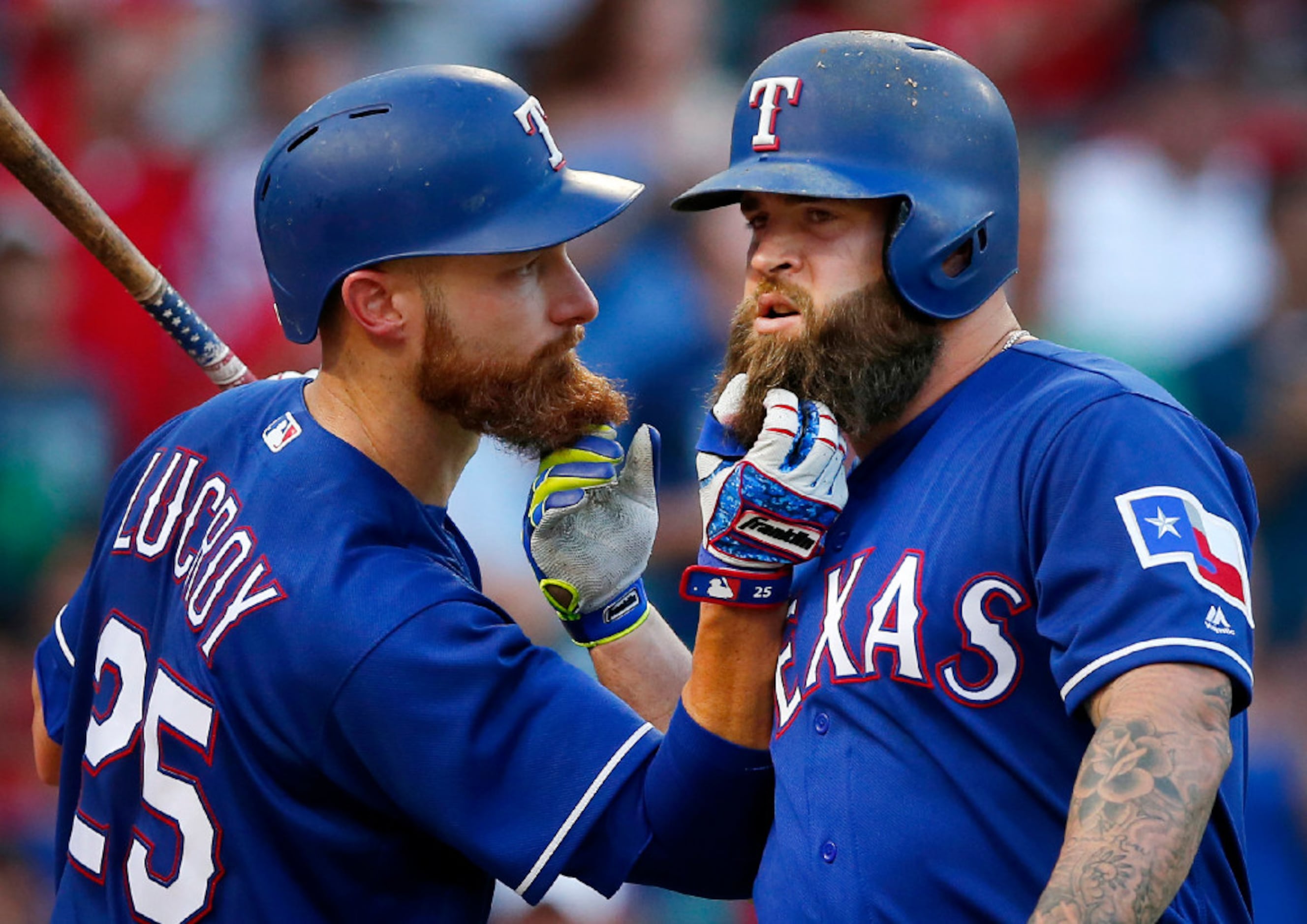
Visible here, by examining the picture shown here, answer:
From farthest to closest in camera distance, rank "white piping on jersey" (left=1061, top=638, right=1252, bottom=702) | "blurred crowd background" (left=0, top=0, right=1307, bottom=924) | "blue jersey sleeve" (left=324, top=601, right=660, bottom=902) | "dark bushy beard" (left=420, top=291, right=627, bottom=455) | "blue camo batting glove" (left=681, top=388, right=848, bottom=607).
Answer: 1. "blurred crowd background" (left=0, top=0, right=1307, bottom=924)
2. "dark bushy beard" (left=420, top=291, right=627, bottom=455)
3. "blue jersey sleeve" (left=324, top=601, right=660, bottom=902)
4. "blue camo batting glove" (left=681, top=388, right=848, bottom=607)
5. "white piping on jersey" (left=1061, top=638, right=1252, bottom=702)

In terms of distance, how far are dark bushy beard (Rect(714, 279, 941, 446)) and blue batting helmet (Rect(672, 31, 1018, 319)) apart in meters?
0.06

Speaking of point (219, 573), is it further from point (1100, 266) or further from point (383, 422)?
point (1100, 266)

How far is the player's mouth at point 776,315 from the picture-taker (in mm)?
3107

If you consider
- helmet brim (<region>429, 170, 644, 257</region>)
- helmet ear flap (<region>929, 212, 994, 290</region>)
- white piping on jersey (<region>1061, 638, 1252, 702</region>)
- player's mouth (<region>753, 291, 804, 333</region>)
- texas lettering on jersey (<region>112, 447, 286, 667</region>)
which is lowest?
white piping on jersey (<region>1061, 638, 1252, 702</region>)

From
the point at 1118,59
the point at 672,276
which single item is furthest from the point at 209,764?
the point at 1118,59

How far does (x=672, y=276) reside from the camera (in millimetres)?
6613

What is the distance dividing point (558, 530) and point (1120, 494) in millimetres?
1408

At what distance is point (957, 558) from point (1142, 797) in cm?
53

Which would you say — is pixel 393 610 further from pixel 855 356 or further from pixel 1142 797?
pixel 1142 797

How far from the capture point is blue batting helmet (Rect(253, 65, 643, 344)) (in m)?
3.29

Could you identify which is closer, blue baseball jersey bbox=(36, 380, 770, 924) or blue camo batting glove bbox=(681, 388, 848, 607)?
blue camo batting glove bbox=(681, 388, 848, 607)

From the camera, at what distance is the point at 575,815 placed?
10.2 feet

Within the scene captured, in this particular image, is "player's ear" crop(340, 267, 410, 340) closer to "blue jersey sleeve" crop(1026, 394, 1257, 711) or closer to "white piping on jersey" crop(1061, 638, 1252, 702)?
"blue jersey sleeve" crop(1026, 394, 1257, 711)

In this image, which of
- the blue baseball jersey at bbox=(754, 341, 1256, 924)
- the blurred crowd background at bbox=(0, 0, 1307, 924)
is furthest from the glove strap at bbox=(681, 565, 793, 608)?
the blurred crowd background at bbox=(0, 0, 1307, 924)
